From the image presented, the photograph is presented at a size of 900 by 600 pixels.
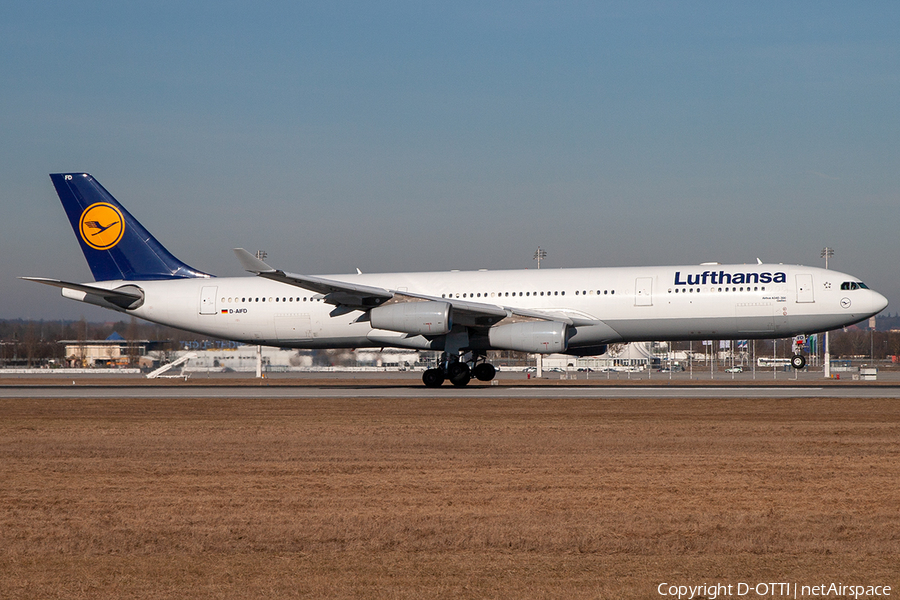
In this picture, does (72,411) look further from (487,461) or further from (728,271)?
(728,271)

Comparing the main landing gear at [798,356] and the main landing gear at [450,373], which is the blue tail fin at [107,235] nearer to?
the main landing gear at [450,373]

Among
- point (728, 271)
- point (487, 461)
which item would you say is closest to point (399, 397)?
point (728, 271)

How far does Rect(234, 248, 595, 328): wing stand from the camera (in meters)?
33.1

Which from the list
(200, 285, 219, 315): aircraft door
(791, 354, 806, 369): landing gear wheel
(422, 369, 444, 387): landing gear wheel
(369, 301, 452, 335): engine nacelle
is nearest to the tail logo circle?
(200, 285, 219, 315): aircraft door

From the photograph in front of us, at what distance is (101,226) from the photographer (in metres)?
39.4

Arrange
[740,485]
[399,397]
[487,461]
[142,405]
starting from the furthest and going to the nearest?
[399,397] → [142,405] → [487,461] → [740,485]

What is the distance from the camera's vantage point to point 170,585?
24.2 feet

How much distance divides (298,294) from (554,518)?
28973 mm

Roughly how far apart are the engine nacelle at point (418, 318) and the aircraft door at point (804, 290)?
1282 centimetres

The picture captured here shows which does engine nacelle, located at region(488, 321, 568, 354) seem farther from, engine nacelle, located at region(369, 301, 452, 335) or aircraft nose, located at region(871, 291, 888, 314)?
aircraft nose, located at region(871, 291, 888, 314)

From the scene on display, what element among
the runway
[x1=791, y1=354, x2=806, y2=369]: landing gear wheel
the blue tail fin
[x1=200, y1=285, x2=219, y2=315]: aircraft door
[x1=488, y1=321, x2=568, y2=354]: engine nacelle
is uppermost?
the blue tail fin

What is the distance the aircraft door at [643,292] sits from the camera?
33688 millimetres

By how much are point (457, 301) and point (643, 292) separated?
7004 mm

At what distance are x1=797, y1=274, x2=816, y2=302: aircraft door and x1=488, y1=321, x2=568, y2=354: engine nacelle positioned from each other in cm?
870
